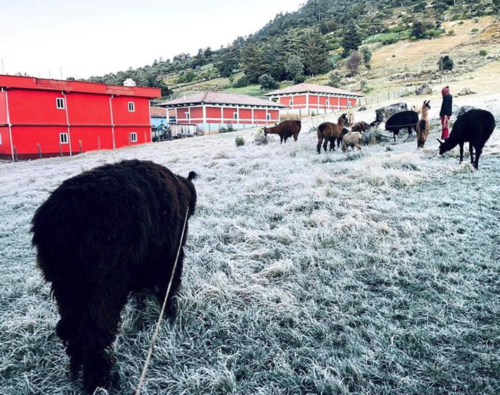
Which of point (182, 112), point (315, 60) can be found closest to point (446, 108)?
point (182, 112)

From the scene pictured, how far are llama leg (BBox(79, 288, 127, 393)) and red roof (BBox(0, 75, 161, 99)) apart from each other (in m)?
31.1

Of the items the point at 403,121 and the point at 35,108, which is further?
the point at 35,108

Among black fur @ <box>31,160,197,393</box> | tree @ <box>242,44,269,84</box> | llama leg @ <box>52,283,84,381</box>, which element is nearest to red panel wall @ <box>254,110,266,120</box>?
tree @ <box>242,44,269,84</box>

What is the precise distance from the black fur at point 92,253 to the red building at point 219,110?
38602mm

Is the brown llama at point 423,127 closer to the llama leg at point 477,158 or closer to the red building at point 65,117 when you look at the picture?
the llama leg at point 477,158

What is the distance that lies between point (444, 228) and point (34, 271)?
19.0 ft

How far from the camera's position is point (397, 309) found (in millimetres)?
3301

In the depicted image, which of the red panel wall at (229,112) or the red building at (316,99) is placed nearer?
the red panel wall at (229,112)

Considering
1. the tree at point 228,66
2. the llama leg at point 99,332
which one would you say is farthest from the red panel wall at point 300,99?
the llama leg at point 99,332

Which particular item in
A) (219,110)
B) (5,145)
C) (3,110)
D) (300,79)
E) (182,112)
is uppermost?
(300,79)

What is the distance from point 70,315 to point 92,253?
0.52m

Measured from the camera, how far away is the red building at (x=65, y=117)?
2705 cm

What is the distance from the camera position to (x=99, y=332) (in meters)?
2.30

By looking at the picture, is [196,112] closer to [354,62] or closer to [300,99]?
[300,99]
